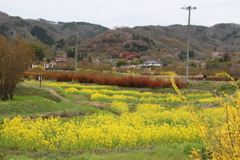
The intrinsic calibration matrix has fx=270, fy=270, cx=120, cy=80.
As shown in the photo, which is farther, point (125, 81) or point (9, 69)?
point (125, 81)

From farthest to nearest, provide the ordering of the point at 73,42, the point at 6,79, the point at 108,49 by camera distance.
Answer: the point at 73,42 < the point at 108,49 < the point at 6,79

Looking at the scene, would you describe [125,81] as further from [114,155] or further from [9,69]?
[114,155]

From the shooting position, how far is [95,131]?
26.9ft

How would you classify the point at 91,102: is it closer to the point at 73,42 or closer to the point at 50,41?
the point at 73,42

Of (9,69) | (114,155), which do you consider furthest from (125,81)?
(114,155)

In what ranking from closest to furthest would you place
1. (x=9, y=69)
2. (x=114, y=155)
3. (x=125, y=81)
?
(x=114, y=155), (x=9, y=69), (x=125, y=81)

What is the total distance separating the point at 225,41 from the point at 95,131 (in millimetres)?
174606

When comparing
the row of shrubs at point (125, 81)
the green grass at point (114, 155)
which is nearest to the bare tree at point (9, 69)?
the green grass at point (114, 155)

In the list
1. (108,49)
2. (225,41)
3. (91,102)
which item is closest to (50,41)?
(108,49)

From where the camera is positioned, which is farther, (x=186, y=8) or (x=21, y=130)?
(x=186, y=8)

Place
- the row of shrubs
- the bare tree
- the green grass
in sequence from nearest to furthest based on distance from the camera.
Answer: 1. the green grass
2. the bare tree
3. the row of shrubs

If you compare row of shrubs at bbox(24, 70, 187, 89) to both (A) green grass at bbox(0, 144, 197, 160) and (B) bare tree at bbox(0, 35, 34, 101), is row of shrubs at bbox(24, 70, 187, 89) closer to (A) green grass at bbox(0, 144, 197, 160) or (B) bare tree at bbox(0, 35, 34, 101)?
(B) bare tree at bbox(0, 35, 34, 101)

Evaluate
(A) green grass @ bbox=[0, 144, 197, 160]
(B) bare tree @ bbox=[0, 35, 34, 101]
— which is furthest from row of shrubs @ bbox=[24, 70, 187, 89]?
(A) green grass @ bbox=[0, 144, 197, 160]

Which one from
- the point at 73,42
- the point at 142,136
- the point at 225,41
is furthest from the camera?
the point at 225,41
